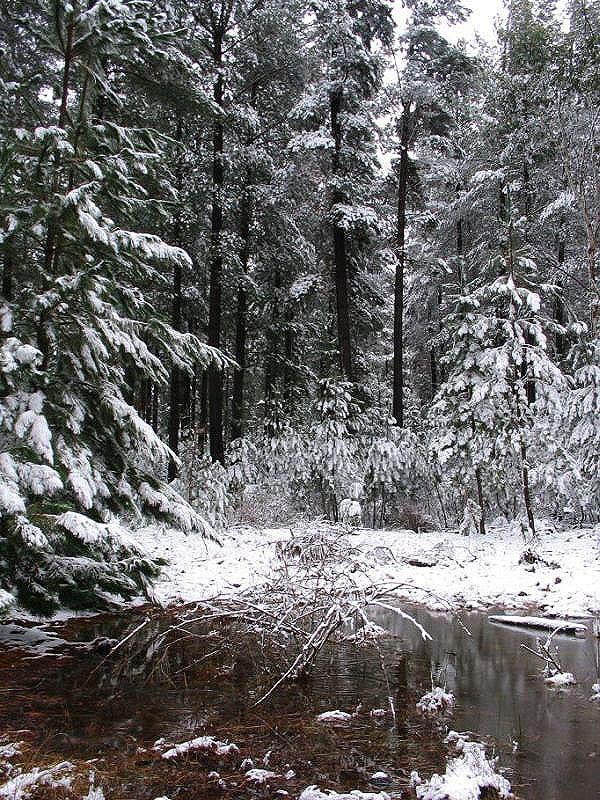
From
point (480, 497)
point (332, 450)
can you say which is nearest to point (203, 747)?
point (332, 450)

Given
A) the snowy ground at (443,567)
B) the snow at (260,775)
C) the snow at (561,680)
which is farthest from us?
the snowy ground at (443,567)

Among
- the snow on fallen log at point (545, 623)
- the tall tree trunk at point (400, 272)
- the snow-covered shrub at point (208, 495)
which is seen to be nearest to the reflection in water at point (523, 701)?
the snow on fallen log at point (545, 623)

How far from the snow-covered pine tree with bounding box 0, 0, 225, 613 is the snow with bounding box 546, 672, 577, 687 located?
3.72 metres

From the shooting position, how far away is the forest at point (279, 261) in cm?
628

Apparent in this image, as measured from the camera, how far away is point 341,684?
5160 mm

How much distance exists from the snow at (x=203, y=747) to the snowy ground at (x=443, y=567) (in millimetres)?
2909

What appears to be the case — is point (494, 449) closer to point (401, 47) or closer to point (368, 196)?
point (368, 196)

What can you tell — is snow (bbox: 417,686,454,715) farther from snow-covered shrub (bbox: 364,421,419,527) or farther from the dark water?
snow-covered shrub (bbox: 364,421,419,527)

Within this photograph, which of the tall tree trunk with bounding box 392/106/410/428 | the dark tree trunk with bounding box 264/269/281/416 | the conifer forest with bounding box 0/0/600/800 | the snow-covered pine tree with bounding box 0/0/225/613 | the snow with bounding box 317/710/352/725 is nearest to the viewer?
the snow with bounding box 317/710/352/725

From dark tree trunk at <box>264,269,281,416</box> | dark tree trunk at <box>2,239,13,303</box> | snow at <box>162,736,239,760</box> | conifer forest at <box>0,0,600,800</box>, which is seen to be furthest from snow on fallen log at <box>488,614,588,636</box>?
dark tree trunk at <box>264,269,281,416</box>

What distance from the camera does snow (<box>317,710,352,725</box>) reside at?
4.28 meters

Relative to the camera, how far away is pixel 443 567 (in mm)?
10352

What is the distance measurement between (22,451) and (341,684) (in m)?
3.57

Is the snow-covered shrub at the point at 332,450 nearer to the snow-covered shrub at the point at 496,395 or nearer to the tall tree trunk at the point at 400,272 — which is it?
the snow-covered shrub at the point at 496,395
